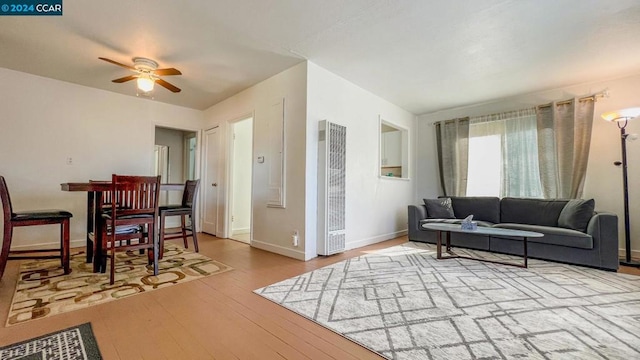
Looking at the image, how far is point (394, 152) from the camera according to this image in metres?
6.23

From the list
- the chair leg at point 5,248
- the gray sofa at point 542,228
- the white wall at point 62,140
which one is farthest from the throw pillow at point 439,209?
the chair leg at point 5,248

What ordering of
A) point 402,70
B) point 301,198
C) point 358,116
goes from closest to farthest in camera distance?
point 301,198 < point 402,70 < point 358,116

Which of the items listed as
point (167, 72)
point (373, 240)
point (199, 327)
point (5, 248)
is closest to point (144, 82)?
point (167, 72)

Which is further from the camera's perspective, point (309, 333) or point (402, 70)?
point (402, 70)

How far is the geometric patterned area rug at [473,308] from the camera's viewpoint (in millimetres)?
1491

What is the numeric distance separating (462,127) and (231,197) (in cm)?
457

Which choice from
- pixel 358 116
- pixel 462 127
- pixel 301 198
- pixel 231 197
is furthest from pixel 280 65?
pixel 462 127

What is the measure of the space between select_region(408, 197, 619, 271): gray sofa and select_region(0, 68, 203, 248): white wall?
16.6 ft

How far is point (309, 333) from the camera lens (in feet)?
5.38

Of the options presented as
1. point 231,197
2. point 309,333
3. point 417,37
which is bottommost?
point 309,333

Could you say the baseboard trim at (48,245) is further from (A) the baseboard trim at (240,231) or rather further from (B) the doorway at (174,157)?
(A) the baseboard trim at (240,231)

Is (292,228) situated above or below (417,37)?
below

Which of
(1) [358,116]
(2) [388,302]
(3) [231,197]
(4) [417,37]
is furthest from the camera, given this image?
(3) [231,197]

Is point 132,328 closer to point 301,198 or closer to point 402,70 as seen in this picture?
point 301,198
